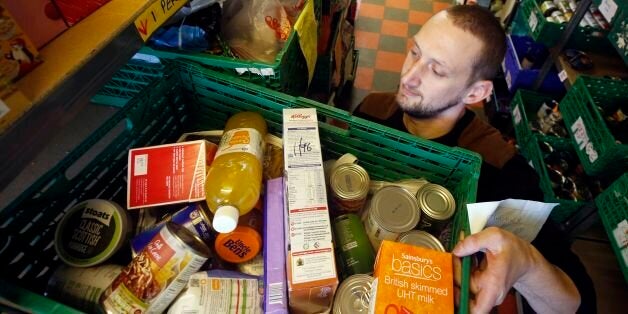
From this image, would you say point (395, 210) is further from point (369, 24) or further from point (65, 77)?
point (369, 24)

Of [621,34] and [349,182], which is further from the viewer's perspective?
[621,34]

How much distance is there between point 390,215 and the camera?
3.06 feet

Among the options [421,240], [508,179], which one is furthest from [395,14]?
[421,240]

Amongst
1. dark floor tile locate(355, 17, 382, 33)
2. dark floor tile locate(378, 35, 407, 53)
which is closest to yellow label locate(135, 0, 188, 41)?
dark floor tile locate(378, 35, 407, 53)

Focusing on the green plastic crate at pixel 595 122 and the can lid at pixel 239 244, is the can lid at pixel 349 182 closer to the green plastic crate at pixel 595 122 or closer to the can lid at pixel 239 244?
the can lid at pixel 239 244

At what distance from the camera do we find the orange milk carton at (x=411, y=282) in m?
0.69

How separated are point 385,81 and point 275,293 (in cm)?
265

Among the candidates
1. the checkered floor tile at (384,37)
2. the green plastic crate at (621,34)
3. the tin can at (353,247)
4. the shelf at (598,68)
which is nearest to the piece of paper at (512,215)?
the tin can at (353,247)

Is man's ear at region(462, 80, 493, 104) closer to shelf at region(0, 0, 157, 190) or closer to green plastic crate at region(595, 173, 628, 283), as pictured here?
green plastic crate at region(595, 173, 628, 283)

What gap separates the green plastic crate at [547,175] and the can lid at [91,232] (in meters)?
1.98

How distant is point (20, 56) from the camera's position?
0.56m

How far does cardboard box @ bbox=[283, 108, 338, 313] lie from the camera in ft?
2.43

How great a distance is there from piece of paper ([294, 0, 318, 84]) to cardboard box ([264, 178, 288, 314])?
1.82 ft

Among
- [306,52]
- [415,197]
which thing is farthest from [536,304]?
[306,52]
